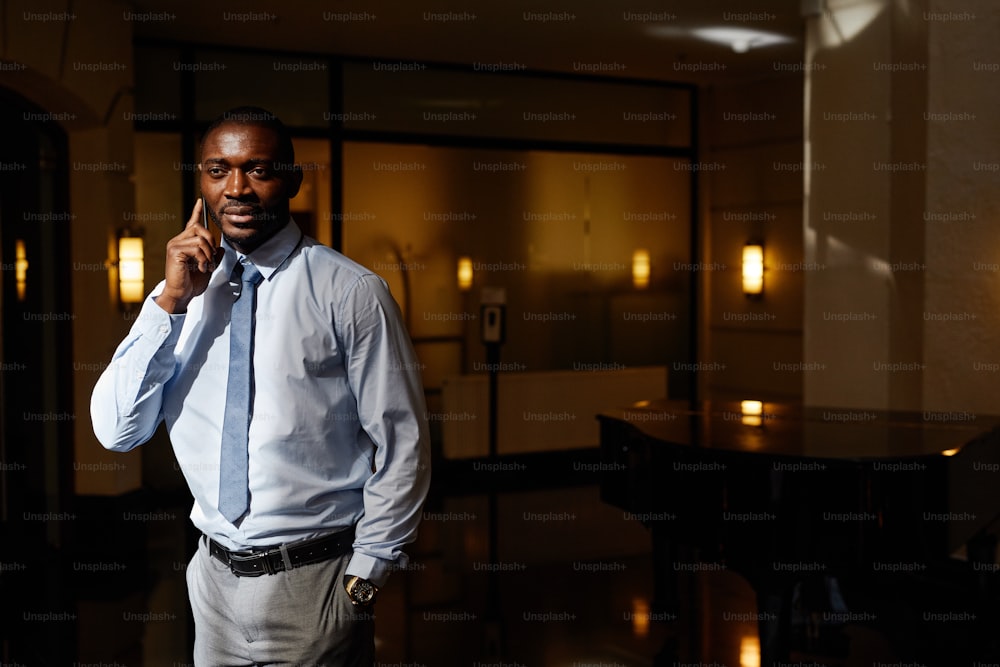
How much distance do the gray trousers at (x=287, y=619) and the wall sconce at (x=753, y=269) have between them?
6.48m

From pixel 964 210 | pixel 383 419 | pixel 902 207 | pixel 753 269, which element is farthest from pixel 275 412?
pixel 753 269


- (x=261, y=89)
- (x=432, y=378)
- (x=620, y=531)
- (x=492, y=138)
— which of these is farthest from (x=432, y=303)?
(x=620, y=531)

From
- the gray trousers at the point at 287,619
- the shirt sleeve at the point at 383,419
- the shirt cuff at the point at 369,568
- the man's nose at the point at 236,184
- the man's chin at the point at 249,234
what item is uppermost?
the man's nose at the point at 236,184

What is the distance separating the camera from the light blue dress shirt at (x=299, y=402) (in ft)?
5.48

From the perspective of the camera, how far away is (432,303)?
7359 millimetres

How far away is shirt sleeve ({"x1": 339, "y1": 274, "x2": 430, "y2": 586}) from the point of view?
1.67m

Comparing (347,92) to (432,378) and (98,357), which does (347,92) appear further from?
(98,357)

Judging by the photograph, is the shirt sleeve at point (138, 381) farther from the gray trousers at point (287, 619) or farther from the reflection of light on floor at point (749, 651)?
the reflection of light on floor at point (749, 651)

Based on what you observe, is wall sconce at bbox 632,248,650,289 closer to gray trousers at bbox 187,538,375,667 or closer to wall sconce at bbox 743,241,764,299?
wall sconce at bbox 743,241,764,299

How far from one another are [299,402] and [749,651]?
2698 mm

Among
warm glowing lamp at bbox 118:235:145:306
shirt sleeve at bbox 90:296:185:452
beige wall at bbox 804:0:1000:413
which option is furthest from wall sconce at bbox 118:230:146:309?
shirt sleeve at bbox 90:296:185:452

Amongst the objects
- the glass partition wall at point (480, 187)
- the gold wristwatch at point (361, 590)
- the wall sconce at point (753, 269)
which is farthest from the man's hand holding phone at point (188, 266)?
the wall sconce at point (753, 269)

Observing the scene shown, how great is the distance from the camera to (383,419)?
5.54 feet

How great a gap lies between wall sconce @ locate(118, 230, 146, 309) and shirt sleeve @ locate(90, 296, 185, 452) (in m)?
4.18
